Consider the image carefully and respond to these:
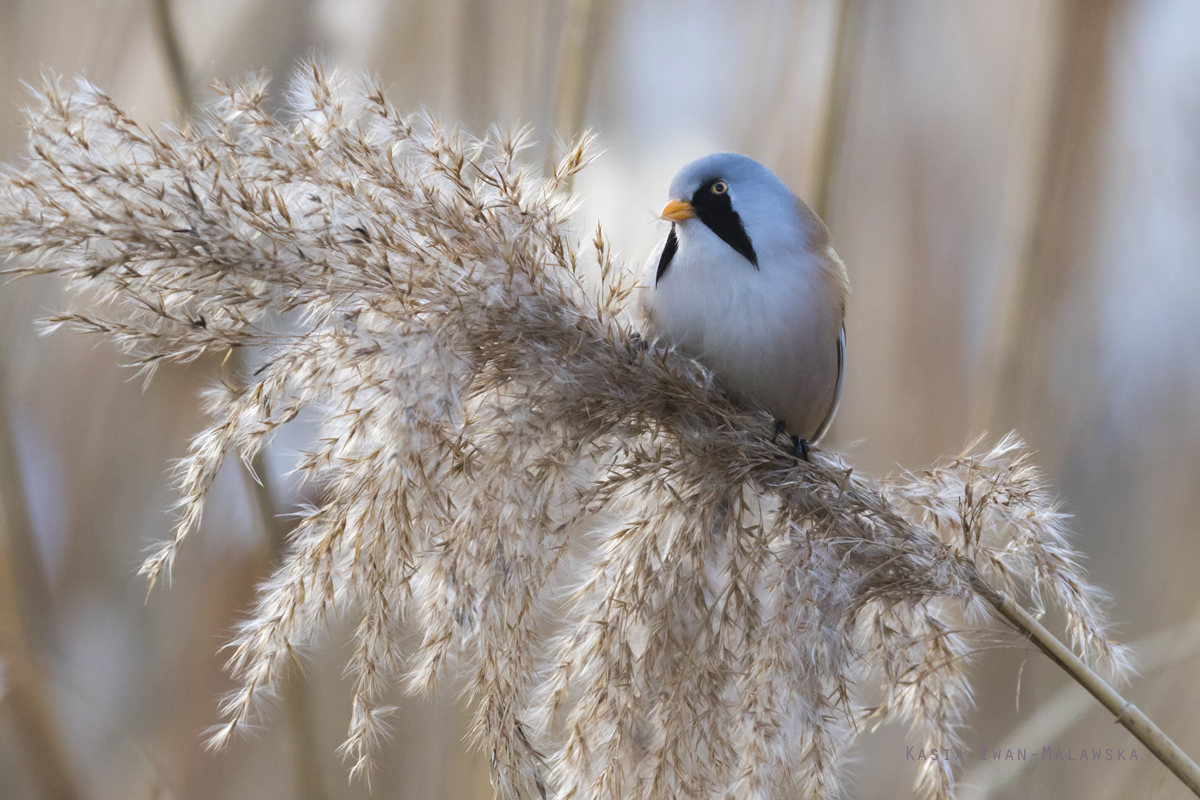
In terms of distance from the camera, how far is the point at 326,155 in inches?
40.0

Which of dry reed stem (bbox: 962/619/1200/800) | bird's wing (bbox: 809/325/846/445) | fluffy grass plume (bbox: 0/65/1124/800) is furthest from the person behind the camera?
bird's wing (bbox: 809/325/846/445)

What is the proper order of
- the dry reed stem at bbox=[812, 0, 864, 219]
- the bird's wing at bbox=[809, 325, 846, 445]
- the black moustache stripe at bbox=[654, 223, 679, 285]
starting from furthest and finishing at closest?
the dry reed stem at bbox=[812, 0, 864, 219], the bird's wing at bbox=[809, 325, 846, 445], the black moustache stripe at bbox=[654, 223, 679, 285]

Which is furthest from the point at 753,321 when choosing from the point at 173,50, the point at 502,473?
Answer: the point at 173,50

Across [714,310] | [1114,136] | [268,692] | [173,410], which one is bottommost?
[268,692]

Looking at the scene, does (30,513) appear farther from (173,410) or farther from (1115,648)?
(1115,648)

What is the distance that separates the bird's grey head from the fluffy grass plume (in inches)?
14.1

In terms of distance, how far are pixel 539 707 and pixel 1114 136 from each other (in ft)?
7.01

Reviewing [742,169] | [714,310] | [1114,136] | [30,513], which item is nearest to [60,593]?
A: [30,513]

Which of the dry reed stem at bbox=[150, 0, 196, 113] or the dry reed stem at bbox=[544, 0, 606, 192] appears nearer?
the dry reed stem at bbox=[150, 0, 196, 113]

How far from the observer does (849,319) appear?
262 cm

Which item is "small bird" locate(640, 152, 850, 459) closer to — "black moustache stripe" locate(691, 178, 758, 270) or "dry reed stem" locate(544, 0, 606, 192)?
"black moustache stripe" locate(691, 178, 758, 270)

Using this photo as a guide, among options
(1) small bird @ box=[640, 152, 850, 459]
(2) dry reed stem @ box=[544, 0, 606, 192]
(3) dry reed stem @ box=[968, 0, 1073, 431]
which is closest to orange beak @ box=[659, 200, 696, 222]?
(1) small bird @ box=[640, 152, 850, 459]

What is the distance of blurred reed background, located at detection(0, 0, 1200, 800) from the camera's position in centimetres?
186

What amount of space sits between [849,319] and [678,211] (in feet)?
4.25
